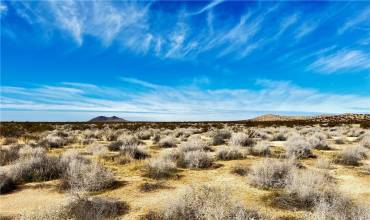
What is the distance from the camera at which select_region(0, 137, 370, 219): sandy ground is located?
22.4 ft

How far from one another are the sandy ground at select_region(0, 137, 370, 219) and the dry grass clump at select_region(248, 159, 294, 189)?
26cm

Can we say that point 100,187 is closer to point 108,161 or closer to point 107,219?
point 107,219

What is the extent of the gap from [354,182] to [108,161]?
8.47 meters

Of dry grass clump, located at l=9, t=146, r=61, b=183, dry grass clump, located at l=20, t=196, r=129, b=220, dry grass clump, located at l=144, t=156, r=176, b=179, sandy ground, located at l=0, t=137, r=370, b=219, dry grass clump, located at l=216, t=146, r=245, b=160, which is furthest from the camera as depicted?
dry grass clump, located at l=216, t=146, r=245, b=160

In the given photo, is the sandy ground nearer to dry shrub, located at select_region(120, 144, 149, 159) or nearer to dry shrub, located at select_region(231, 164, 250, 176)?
dry shrub, located at select_region(231, 164, 250, 176)

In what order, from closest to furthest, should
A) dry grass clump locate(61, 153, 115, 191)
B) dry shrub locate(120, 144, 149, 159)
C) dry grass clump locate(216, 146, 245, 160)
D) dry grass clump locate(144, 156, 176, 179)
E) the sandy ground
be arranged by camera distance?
the sandy ground
dry grass clump locate(61, 153, 115, 191)
dry grass clump locate(144, 156, 176, 179)
dry grass clump locate(216, 146, 245, 160)
dry shrub locate(120, 144, 149, 159)

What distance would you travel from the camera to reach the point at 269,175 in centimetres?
864

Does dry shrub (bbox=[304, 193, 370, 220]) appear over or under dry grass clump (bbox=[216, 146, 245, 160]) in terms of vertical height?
under

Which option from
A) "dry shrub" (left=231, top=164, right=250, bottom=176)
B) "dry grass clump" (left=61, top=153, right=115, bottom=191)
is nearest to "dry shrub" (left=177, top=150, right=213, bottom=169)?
"dry shrub" (left=231, top=164, right=250, bottom=176)

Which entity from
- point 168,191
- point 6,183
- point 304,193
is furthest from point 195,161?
point 6,183

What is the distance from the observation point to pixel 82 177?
8453 mm

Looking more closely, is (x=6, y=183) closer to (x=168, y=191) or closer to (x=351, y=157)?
(x=168, y=191)

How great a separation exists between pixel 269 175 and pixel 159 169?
10.6ft

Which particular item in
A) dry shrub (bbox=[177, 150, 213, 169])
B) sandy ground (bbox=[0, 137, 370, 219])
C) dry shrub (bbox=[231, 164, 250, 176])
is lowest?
sandy ground (bbox=[0, 137, 370, 219])
